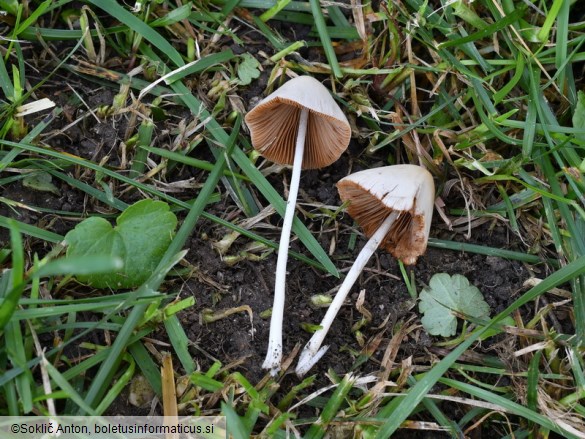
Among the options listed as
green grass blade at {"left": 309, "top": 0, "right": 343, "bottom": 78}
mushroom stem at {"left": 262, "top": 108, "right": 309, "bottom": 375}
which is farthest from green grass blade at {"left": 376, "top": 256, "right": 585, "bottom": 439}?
green grass blade at {"left": 309, "top": 0, "right": 343, "bottom": 78}

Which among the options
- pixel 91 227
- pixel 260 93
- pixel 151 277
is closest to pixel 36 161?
pixel 91 227

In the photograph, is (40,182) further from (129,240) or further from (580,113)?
(580,113)

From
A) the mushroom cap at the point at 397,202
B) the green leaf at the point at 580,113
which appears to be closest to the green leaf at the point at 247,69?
the mushroom cap at the point at 397,202

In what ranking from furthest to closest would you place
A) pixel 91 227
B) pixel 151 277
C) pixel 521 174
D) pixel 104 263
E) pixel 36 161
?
pixel 521 174 → pixel 36 161 → pixel 91 227 → pixel 151 277 → pixel 104 263

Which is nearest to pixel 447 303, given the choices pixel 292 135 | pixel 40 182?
pixel 292 135

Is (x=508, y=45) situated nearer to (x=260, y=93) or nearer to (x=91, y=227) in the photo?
(x=260, y=93)

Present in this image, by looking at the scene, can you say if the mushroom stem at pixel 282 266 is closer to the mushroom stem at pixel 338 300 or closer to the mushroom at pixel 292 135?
the mushroom at pixel 292 135
